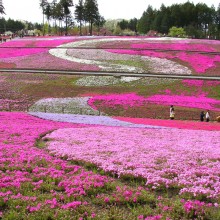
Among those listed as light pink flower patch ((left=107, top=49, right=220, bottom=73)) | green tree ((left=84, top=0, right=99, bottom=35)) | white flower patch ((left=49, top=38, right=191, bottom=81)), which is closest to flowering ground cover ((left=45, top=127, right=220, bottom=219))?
white flower patch ((left=49, top=38, right=191, bottom=81))

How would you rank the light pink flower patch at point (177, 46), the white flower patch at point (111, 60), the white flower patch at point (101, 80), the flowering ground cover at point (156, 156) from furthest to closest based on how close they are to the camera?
the light pink flower patch at point (177, 46)
the white flower patch at point (111, 60)
the white flower patch at point (101, 80)
the flowering ground cover at point (156, 156)

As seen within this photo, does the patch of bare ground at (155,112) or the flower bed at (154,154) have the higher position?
the flower bed at (154,154)

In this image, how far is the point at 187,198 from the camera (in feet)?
32.1

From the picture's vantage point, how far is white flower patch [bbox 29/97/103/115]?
3675 cm

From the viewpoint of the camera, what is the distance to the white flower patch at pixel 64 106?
3675cm

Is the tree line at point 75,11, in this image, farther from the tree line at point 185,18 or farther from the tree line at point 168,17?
the tree line at point 185,18

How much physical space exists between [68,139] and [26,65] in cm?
4701

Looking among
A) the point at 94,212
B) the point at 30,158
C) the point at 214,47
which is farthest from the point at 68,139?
the point at 214,47

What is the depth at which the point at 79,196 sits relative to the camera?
32.4ft

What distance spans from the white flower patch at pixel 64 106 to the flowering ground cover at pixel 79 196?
2298 centimetres

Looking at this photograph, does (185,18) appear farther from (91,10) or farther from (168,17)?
(91,10)

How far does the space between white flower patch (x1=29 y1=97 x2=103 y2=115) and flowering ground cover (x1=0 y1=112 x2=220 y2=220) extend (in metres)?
23.0

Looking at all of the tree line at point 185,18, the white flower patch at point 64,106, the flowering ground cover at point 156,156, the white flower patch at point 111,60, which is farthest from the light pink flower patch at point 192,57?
the tree line at point 185,18

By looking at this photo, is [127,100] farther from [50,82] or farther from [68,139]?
[68,139]
